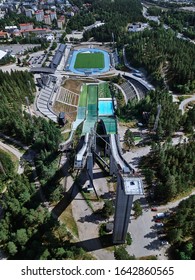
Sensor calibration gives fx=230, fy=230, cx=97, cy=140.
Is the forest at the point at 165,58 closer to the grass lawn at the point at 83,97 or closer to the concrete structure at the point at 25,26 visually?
the grass lawn at the point at 83,97

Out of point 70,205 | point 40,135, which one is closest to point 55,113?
point 40,135

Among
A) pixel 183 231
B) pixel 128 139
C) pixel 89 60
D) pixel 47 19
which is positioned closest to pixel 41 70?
pixel 89 60

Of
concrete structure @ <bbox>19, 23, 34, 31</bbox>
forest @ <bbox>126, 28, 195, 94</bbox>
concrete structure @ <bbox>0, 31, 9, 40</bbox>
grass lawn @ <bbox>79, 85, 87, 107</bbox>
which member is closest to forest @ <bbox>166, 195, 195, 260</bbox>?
forest @ <bbox>126, 28, 195, 94</bbox>

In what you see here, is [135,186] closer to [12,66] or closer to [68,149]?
[68,149]

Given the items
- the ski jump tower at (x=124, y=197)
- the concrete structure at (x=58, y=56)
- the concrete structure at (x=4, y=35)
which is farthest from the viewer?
the concrete structure at (x=4, y=35)

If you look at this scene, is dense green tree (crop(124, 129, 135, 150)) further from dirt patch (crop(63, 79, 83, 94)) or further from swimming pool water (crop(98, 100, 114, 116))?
dirt patch (crop(63, 79, 83, 94))

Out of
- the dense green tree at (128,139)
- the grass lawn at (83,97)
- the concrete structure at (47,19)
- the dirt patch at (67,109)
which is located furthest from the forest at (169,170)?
the concrete structure at (47,19)
